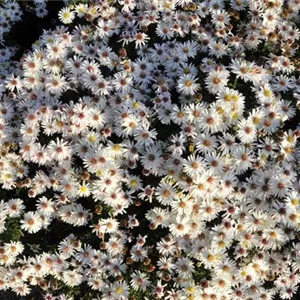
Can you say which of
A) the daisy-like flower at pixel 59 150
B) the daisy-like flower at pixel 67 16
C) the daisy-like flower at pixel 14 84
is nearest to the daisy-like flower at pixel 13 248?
the daisy-like flower at pixel 59 150

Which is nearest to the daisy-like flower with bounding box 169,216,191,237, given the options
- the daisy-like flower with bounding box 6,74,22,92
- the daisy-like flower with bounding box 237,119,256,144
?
A: the daisy-like flower with bounding box 237,119,256,144

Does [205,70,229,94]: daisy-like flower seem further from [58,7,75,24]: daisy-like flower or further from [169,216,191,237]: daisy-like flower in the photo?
[58,7,75,24]: daisy-like flower

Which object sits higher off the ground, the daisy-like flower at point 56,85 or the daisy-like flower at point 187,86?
the daisy-like flower at point 187,86

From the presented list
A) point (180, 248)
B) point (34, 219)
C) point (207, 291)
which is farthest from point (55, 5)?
point (207, 291)

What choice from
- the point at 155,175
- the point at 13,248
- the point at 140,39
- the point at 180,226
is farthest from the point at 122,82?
A: the point at 13,248

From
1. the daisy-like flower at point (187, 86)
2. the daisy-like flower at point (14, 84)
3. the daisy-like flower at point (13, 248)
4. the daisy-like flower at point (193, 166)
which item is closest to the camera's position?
the daisy-like flower at point (193, 166)

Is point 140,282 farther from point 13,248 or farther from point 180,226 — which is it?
point 13,248

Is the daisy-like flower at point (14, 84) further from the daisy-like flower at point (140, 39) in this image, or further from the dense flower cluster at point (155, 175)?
the daisy-like flower at point (140, 39)

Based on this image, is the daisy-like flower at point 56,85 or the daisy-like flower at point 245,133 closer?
the daisy-like flower at point 245,133

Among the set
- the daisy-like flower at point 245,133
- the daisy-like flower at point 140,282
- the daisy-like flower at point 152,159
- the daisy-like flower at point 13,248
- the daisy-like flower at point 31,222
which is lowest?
the daisy-like flower at point 140,282
